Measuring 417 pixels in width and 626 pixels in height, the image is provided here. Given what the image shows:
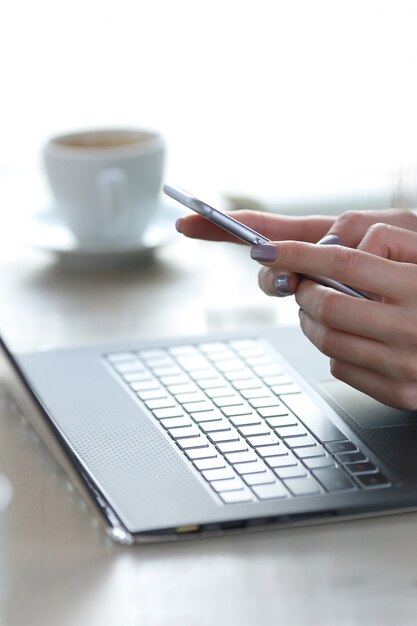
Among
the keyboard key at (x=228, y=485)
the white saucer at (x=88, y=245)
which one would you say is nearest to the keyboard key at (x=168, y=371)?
the keyboard key at (x=228, y=485)

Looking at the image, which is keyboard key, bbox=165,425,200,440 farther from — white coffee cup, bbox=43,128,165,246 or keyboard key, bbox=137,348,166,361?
white coffee cup, bbox=43,128,165,246

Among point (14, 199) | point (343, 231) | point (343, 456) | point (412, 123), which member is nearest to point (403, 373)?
point (343, 456)

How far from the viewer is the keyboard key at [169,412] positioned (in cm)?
77

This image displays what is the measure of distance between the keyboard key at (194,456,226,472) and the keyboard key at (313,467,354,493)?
0.06 m

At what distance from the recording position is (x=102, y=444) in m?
A: 0.72

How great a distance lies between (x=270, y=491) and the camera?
645 millimetres

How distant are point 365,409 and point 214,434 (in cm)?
11

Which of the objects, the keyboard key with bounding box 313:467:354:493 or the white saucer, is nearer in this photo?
the keyboard key with bounding box 313:467:354:493

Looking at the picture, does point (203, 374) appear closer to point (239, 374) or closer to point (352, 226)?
point (239, 374)

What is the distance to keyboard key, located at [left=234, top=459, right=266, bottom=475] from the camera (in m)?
0.67

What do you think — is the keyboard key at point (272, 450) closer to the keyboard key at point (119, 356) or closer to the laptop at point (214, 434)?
the laptop at point (214, 434)

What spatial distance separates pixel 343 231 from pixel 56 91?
1.09m

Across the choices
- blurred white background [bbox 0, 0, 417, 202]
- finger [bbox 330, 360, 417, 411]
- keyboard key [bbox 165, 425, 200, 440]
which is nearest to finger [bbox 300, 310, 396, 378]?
finger [bbox 330, 360, 417, 411]

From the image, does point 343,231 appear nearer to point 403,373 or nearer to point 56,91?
point 403,373
